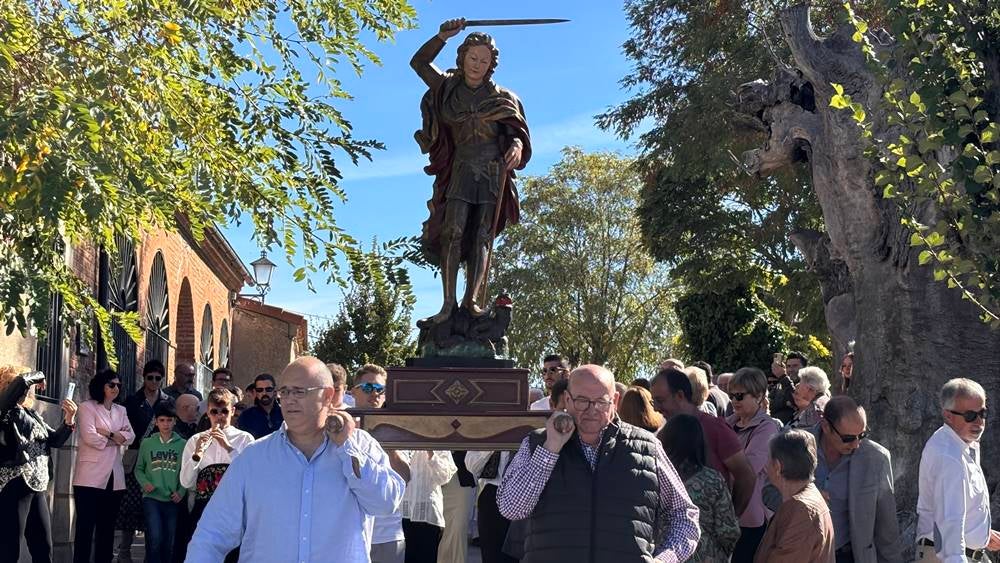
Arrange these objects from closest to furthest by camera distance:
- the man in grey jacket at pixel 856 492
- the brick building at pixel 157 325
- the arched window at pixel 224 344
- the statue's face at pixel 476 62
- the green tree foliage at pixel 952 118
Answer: the man in grey jacket at pixel 856 492 < the green tree foliage at pixel 952 118 < the statue's face at pixel 476 62 < the brick building at pixel 157 325 < the arched window at pixel 224 344

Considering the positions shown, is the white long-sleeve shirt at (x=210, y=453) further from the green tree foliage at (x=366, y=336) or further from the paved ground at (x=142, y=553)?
the green tree foliage at (x=366, y=336)

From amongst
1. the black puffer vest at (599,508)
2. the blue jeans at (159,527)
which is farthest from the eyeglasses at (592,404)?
the blue jeans at (159,527)

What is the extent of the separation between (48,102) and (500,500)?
3.17 meters

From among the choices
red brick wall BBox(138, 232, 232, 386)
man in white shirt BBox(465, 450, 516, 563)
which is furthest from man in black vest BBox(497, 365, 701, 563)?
red brick wall BBox(138, 232, 232, 386)

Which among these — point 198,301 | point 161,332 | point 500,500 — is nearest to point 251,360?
point 198,301

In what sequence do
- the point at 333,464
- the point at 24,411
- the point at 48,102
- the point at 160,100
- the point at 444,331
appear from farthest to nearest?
the point at 24,411 < the point at 444,331 < the point at 160,100 < the point at 48,102 < the point at 333,464

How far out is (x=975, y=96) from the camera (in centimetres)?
776

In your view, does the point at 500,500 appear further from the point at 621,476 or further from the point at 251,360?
the point at 251,360

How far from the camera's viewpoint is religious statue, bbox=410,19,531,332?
28.4ft

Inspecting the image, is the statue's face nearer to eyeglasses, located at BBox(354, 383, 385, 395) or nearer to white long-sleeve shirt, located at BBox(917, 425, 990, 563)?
eyeglasses, located at BBox(354, 383, 385, 395)

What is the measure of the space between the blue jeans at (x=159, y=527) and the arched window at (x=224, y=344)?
22.4 m

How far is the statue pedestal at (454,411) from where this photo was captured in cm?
805

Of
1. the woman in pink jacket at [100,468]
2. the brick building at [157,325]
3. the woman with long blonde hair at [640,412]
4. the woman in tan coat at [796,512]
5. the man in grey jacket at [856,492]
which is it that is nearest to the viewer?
the woman in tan coat at [796,512]

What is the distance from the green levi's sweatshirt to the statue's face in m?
4.35
